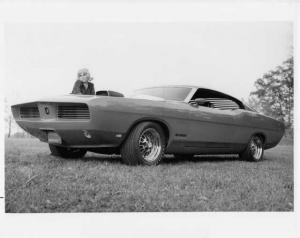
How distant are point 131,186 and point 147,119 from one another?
1112mm

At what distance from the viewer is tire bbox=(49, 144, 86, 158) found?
601 centimetres

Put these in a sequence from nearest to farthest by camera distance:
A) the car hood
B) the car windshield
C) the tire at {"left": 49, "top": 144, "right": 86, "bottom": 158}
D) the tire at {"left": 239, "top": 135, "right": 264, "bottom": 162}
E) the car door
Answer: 1. the car hood
2. the car windshield
3. the tire at {"left": 49, "top": 144, "right": 86, "bottom": 158}
4. the car door
5. the tire at {"left": 239, "top": 135, "right": 264, "bottom": 162}

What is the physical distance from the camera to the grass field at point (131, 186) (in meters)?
4.55

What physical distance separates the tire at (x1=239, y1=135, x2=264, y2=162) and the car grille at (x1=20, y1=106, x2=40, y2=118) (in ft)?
11.2

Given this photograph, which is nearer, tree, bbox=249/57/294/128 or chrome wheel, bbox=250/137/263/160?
tree, bbox=249/57/294/128

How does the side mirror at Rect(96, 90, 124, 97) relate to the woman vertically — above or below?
below

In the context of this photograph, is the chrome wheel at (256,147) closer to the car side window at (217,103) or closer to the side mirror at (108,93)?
the car side window at (217,103)

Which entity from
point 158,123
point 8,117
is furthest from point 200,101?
point 8,117

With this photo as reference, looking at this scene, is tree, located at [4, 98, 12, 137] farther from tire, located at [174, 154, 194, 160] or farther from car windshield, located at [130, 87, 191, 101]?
tire, located at [174, 154, 194, 160]

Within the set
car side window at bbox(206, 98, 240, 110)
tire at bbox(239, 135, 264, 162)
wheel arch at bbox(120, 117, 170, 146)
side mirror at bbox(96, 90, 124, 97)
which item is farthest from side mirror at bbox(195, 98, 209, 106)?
tire at bbox(239, 135, 264, 162)

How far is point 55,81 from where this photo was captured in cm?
579

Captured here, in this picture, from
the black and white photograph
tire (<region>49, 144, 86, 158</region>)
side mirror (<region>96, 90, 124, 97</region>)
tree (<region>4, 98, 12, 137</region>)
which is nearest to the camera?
the black and white photograph

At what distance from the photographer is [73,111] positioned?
5.27m
